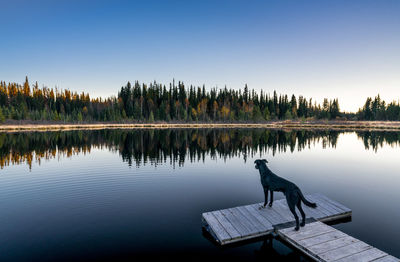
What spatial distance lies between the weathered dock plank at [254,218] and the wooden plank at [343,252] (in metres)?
2.01

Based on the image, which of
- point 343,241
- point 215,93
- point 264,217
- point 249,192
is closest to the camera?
point 343,241

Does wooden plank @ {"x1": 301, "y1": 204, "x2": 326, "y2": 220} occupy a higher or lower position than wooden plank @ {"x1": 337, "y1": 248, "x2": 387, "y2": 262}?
lower

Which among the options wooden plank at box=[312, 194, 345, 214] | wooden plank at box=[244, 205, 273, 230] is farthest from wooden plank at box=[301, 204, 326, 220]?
wooden plank at box=[244, 205, 273, 230]

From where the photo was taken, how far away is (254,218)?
31.7 ft

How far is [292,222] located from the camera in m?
8.92

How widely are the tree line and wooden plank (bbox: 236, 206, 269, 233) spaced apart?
91.8m

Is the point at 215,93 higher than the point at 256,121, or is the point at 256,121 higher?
the point at 215,93

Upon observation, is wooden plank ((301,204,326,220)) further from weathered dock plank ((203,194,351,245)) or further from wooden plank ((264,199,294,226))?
wooden plank ((264,199,294,226))

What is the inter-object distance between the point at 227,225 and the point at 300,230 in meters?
2.75

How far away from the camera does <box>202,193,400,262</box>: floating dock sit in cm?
692

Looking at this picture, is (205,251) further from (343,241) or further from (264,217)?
(343,241)

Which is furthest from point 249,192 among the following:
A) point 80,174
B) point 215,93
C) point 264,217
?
point 215,93

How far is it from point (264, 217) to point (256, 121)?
104m

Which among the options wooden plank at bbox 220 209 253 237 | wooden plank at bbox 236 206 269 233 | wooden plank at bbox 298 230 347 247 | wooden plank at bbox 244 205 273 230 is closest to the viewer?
wooden plank at bbox 298 230 347 247
